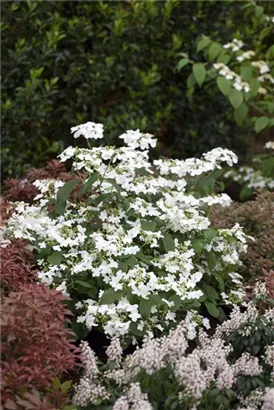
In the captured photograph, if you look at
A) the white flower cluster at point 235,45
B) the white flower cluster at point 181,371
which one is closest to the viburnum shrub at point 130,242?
the white flower cluster at point 181,371

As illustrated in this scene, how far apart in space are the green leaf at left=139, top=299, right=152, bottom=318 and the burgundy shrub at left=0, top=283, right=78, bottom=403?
410 millimetres

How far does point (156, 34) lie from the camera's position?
5855 millimetres

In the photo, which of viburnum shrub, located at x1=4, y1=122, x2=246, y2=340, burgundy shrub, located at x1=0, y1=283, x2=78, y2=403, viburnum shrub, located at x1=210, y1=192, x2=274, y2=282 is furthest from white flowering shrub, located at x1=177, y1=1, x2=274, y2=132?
burgundy shrub, located at x1=0, y1=283, x2=78, y2=403

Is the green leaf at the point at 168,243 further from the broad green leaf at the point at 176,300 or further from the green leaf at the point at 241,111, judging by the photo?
the green leaf at the point at 241,111

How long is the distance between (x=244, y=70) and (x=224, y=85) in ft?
0.63

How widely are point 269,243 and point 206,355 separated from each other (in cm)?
128

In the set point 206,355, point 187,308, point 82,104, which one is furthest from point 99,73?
point 206,355

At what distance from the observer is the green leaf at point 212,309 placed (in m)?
3.50

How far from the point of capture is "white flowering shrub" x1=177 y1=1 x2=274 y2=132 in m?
5.12

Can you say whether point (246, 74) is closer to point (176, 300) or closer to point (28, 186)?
point (28, 186)

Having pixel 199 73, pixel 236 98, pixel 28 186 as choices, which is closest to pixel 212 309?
pixel 28 186

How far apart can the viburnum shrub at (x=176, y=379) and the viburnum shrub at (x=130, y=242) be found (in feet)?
0.98

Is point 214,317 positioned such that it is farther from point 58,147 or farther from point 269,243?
point 58,147

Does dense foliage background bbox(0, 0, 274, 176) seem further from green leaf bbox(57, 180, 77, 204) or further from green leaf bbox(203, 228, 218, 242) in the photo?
green leaf bbox(203, 228, 218, 242)
